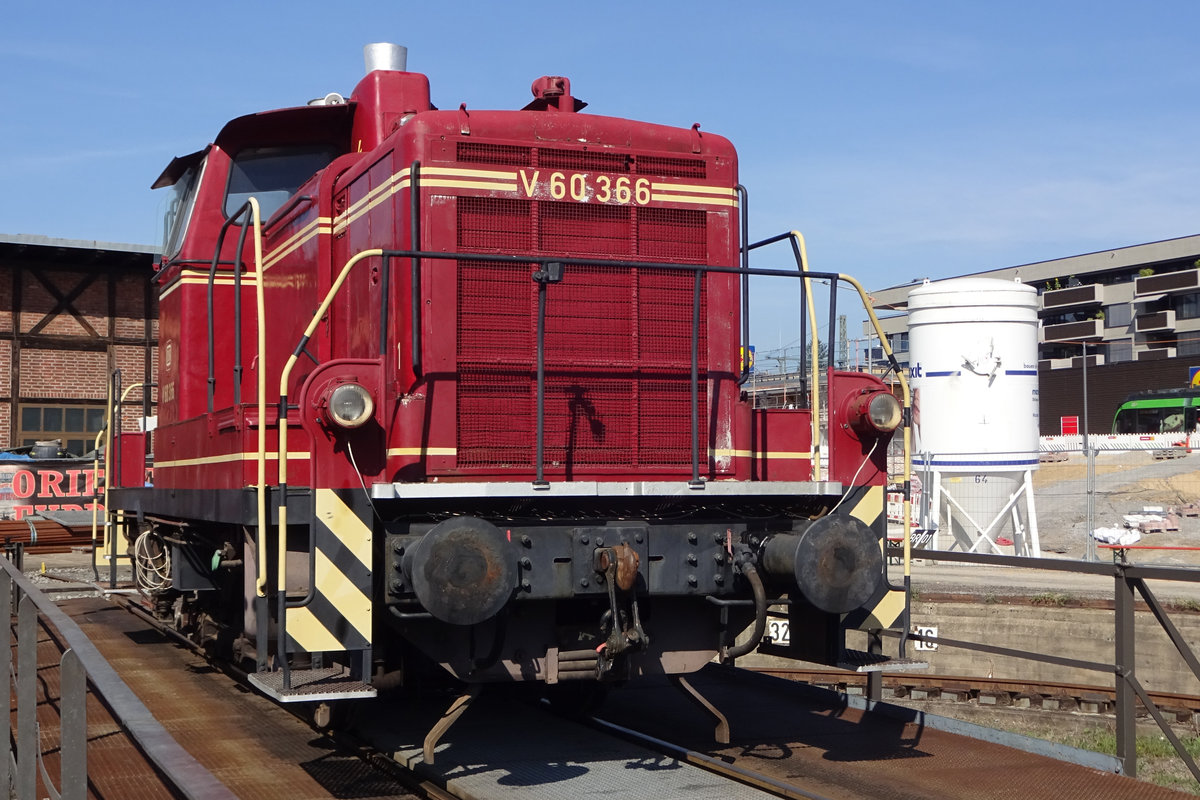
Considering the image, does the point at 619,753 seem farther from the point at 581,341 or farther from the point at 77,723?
the point at 77,723

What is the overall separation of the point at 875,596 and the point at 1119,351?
60.3 m

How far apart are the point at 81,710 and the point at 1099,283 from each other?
66983mm

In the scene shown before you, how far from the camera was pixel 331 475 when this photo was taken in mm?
5344

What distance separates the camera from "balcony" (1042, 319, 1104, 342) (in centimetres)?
6156

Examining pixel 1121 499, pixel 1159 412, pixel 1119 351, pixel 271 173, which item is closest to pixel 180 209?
pixel 271 173

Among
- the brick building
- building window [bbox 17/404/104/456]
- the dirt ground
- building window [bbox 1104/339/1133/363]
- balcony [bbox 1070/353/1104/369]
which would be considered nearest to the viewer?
the dirt ground

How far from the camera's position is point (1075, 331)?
62625 mm

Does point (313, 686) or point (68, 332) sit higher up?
point (68, 332)

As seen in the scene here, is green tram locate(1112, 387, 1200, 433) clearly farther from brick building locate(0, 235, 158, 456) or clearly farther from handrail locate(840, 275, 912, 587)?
handrail locate(840, 275, 912, 587)

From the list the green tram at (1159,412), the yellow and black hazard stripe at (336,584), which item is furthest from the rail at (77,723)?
the green tram at (1159,412)

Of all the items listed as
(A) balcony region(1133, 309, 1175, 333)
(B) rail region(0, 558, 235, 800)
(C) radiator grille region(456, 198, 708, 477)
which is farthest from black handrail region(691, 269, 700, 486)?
(A) balcony region(1133, 309, 1175, 333)

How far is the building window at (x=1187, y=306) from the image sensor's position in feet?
187

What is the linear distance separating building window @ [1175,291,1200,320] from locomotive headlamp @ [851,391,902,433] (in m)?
57.6

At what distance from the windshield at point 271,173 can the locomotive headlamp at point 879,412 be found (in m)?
4.21
